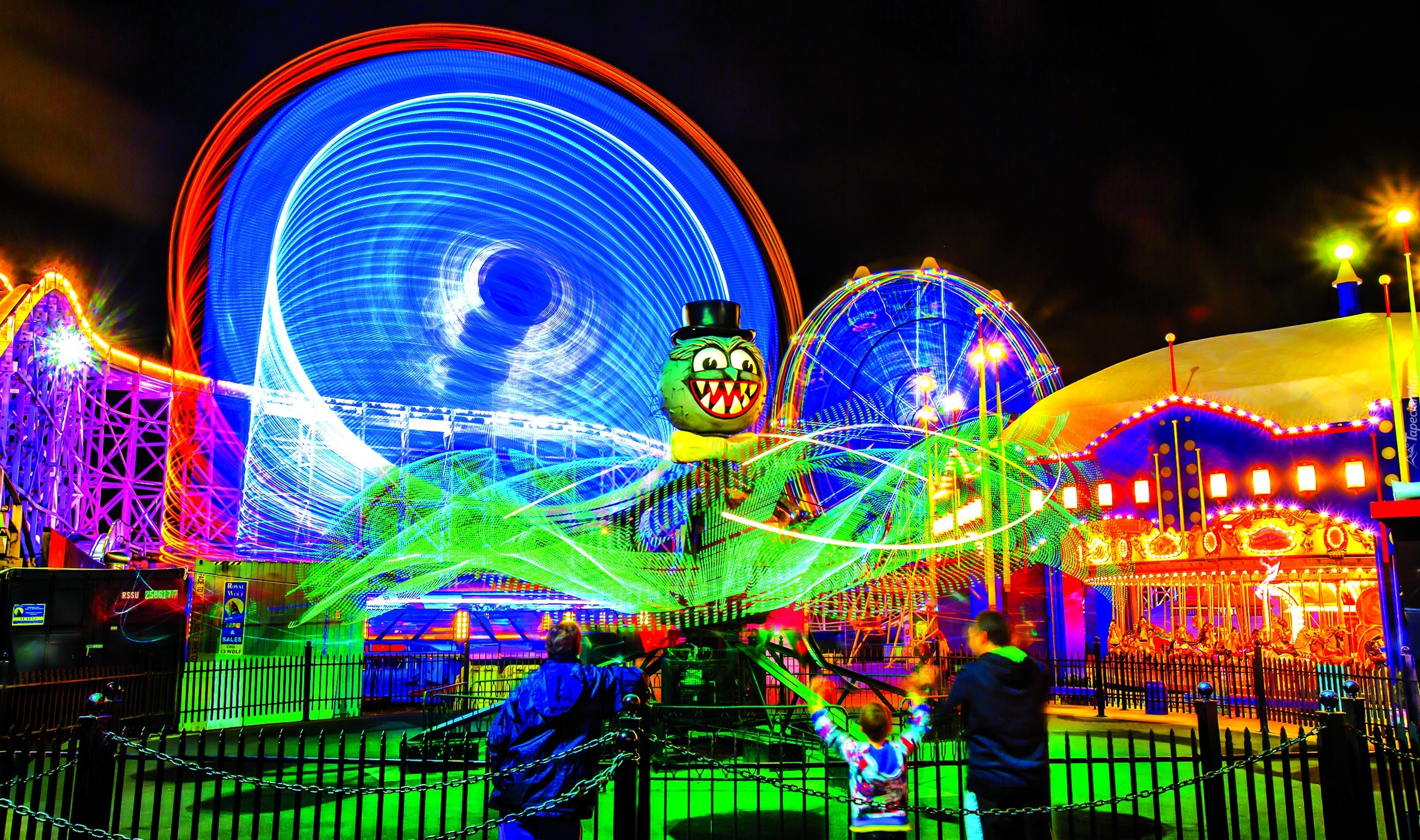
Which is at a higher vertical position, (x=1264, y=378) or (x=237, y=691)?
(x=1264, y=378)

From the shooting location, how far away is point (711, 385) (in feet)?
42.5

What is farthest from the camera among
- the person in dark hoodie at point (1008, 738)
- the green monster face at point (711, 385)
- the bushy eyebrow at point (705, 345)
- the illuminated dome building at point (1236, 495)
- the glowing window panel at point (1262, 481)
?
the glowing window panel at point (1262, 481)

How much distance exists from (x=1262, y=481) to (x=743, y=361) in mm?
20503

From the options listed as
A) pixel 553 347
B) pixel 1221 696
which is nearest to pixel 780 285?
pixel 553 347

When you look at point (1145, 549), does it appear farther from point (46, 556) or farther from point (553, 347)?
point (46, 556)

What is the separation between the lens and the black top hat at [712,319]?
13164 millimetres

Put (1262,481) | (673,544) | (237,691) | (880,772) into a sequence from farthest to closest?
A: 1. (1262,481)
2. (237,691)
3. (673,544)
4. (880,772)

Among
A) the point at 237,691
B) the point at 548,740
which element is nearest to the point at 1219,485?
the point at 237,691

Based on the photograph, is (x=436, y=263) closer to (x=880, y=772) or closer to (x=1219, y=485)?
(x=1219, y=485)

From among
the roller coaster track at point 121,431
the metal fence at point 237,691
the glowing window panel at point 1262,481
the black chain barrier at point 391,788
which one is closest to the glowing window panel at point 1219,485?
the glowing window panel at point 1262,481

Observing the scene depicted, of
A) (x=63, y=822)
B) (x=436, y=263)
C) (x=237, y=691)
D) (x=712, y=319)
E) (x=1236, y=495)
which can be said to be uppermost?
(x=436, y=263)

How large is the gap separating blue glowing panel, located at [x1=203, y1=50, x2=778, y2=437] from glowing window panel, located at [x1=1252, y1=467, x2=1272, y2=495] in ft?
46.5

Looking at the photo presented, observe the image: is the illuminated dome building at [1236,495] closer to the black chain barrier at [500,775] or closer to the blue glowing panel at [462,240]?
the blue glowing panel at [462,240]

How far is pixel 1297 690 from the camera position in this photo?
68.7ft
